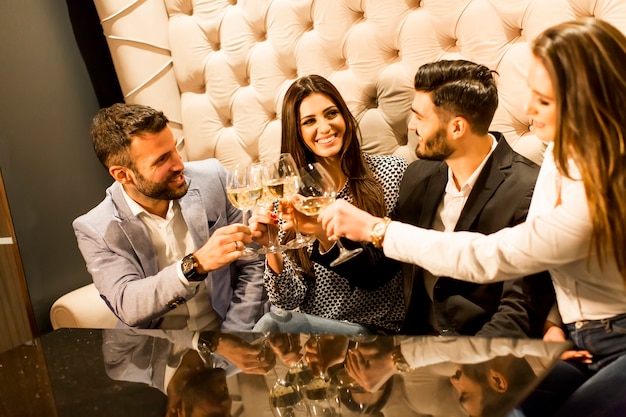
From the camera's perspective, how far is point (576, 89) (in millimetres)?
1218

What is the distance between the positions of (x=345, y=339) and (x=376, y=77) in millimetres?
1308

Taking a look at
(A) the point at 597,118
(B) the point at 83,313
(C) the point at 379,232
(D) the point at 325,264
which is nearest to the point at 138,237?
(B) the point at 83,313

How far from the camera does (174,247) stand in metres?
2.14

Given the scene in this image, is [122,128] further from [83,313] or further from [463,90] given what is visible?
[463,90]

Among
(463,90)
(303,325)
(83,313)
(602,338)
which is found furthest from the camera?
(83,313)

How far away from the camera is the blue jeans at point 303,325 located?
195cm

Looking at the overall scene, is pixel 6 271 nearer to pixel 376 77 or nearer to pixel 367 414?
pixel 376 77

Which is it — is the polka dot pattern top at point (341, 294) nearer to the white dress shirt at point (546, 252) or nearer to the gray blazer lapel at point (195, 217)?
the gray blazer lapel at point (195, 217)

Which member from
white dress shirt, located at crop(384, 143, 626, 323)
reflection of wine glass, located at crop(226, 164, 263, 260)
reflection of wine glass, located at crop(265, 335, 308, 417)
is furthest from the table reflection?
reflection of wine glass, located at crop(226, 164, 263, 260)

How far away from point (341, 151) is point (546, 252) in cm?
96

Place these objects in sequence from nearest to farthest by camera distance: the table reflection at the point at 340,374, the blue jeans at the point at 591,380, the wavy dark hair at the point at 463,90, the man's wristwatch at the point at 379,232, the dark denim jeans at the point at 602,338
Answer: the table reflection at the point at 340,374 < the blue jeans at the point at 591,380 < the dark denim jeans at the point at 602,338 < the man's wristwatch at the point at 379,232 < the wavy dark hair at the point at 463,90

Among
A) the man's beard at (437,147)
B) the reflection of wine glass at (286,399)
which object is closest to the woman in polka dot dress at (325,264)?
the man's beard at (437,147)

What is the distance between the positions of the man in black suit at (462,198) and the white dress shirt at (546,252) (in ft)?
0.69

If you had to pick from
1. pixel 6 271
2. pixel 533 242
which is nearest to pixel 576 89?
pixel 533 242
